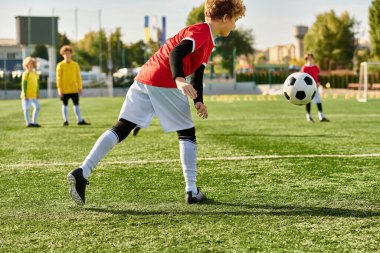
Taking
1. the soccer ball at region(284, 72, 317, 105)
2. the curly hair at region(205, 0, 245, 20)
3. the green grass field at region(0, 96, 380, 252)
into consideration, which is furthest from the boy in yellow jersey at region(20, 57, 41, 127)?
the curly hair at region(205, 0, 245, 20)

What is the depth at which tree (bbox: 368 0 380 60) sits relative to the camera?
182ft

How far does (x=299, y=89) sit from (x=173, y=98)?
3.80 metres

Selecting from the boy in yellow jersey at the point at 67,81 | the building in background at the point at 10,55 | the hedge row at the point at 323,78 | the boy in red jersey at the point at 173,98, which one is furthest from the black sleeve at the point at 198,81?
the hedge row at the point at 323,78

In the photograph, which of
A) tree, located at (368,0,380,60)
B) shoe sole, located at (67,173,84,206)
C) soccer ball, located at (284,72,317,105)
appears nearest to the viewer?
shoe sole, located at (67,173,84,206)

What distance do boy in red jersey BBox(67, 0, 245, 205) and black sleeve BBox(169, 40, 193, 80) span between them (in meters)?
0.07

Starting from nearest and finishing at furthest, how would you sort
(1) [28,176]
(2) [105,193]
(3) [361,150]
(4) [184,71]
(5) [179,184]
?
(4) [184,71] → (2) [105,193] → (5) [179,184] → (1) [28,176] → (3) [361,150]

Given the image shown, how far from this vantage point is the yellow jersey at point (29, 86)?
44.7ft

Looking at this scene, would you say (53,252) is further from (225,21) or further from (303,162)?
(303,162)

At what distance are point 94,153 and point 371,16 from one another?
56.6 meters

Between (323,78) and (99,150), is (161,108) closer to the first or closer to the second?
(99,150)

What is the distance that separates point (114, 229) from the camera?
354 cm

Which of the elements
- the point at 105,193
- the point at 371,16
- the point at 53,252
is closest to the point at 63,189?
the point at 105,193

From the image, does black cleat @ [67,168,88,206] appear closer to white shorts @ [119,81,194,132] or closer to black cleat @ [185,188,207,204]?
white shorts @ [119,81,194,132]

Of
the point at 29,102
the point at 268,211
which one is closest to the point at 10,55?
the point at 29,102
